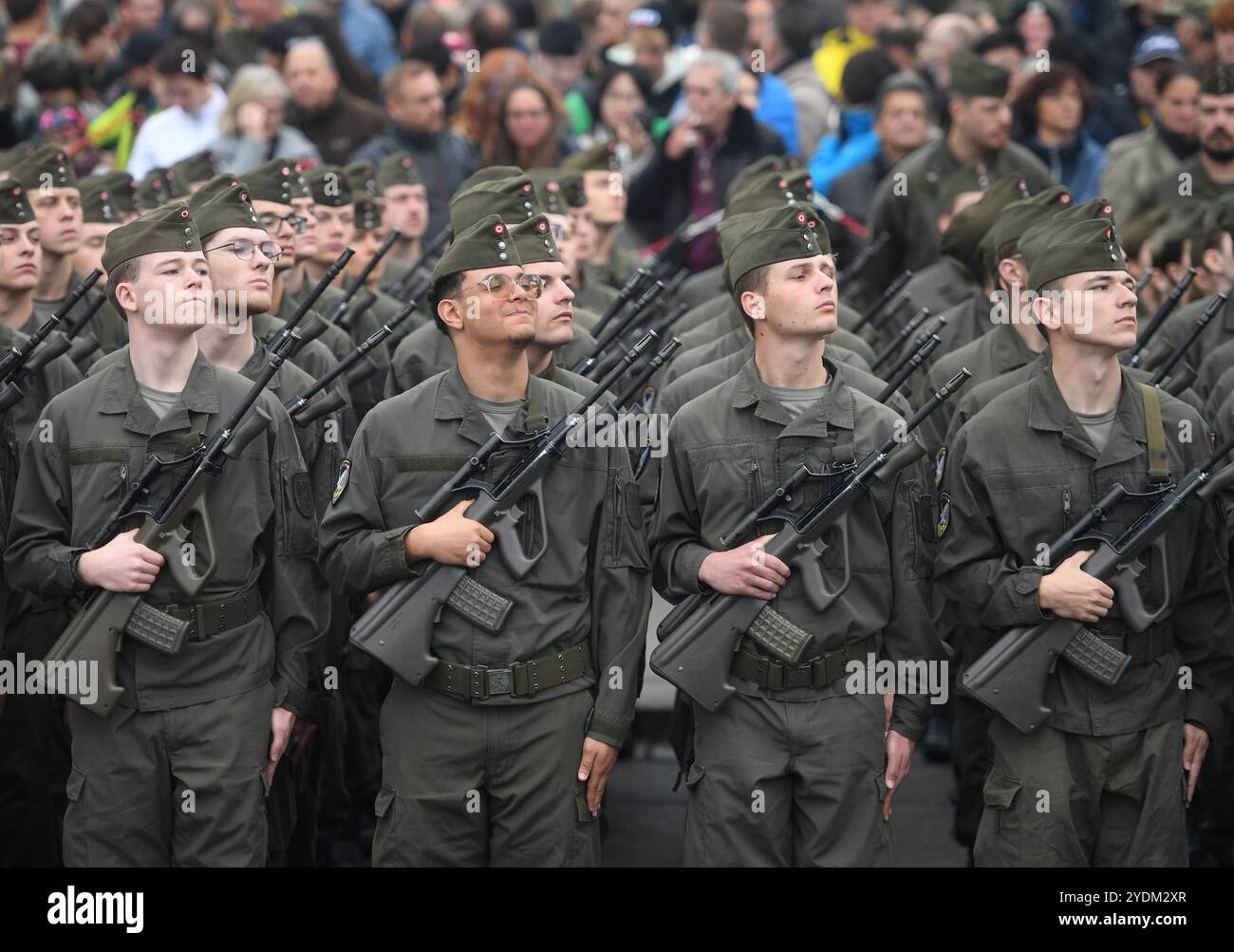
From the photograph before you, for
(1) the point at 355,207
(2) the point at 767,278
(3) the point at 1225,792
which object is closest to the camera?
(2) the point at 767,278

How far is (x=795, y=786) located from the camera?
5.82 meters

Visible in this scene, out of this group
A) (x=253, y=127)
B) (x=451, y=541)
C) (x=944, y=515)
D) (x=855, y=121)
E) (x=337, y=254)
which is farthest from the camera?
(x=855, y=121)

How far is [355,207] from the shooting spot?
985cm

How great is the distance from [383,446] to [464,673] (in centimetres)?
79

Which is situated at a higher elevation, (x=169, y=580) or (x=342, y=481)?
(x=342, y=481)

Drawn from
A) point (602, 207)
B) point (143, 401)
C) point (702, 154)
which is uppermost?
point (702, 154)

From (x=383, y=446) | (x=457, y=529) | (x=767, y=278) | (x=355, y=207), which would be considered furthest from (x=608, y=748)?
(x=355, y=207)

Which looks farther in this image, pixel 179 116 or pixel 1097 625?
pixel 179 116

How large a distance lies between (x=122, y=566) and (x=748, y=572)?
1939 millimetres

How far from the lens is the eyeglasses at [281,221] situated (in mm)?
8094

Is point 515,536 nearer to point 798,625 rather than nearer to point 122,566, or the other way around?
point 798,625

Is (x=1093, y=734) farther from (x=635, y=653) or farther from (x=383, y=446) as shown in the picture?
(x=383, y=446)

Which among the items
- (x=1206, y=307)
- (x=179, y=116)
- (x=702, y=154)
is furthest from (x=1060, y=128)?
(x=179, y=116)

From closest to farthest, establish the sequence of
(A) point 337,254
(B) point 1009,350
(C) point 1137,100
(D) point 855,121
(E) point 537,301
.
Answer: (E) point 537,301 → (B) point 1009,350 → (A) point 337,254 → (D) point 855,121 → (C) point 1137,100
